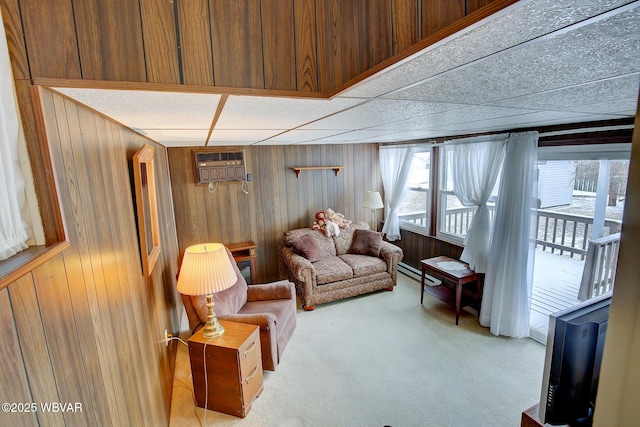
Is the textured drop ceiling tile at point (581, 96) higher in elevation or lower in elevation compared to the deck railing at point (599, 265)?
higher

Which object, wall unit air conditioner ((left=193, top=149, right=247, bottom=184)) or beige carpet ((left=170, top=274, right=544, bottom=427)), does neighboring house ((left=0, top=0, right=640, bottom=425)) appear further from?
wall unit air conditioner ((left=193, top=149, right=247, bottom=184))

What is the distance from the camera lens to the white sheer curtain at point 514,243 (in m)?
2.76

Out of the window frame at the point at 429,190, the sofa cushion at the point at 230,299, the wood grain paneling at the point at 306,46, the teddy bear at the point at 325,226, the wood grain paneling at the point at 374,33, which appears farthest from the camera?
the teddy bear at the point at 325,226

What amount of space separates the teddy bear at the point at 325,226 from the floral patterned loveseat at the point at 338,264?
0.07 meters

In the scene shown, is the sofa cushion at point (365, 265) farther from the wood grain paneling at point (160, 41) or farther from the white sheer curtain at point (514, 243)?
the wood grain paneling at point (160, 41)

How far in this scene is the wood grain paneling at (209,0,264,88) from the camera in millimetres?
969

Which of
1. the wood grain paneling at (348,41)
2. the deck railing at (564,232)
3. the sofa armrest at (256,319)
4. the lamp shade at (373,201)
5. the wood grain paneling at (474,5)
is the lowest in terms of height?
the sofa armrest at (256,319)

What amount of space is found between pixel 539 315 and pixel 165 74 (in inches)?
160

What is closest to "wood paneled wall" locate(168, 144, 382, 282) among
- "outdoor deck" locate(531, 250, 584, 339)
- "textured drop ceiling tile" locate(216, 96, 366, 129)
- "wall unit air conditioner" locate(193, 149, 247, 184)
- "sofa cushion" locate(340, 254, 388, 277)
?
"wall unit air conditioner" locate(193, 149, 247, 184)

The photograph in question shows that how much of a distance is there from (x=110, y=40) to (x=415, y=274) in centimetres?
449

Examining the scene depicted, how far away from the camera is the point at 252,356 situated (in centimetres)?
229

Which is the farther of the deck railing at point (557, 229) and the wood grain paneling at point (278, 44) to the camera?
the deck railing at point (557, 229)

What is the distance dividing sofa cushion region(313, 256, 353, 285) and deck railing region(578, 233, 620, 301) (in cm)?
237

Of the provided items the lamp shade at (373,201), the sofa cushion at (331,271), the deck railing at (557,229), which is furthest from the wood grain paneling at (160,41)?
the lamp shade at (373,201)
